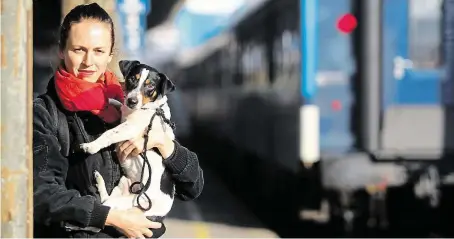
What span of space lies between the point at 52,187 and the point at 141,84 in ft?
1.72

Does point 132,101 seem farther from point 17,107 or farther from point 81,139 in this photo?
point 17,107

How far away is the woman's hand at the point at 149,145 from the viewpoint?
324cm

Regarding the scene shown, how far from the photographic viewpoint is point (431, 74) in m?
6.68

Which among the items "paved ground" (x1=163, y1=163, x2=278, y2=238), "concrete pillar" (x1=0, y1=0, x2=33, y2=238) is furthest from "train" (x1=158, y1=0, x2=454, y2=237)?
"concrete pillar" (x1=0, y1=0, x2=33, y2=238)

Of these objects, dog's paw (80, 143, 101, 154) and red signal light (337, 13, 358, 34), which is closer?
dog's paw (80, 143, 101, 154)

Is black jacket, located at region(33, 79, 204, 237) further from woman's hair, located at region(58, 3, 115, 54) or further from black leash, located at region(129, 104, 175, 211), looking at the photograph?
woman's hair, located at region(58, 3, 115, 54)

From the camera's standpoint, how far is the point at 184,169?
3348mm

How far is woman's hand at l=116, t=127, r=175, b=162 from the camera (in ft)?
10.6

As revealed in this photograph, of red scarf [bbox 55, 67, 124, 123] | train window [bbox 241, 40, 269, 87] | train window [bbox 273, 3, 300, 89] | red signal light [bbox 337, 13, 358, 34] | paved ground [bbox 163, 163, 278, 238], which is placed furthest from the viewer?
train window [bbox 241, 40, 269, 87]

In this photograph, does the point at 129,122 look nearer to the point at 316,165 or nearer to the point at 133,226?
the point at 133,226

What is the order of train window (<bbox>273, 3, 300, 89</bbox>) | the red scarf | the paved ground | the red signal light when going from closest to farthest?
the red scarf
the red signal light
train window (<bbox>273, 3, 300, 89</bbox>)
the paved ground

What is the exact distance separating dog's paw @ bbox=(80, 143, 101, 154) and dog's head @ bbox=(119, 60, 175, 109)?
20 cm

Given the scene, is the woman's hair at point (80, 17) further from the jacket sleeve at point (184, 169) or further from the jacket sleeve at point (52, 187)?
the jacket sleeve at point (184, 169)

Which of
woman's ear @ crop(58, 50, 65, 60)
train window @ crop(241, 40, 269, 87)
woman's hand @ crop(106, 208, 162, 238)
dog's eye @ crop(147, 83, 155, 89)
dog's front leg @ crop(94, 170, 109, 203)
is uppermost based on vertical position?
train window @ crop(241, 40, 269, 87)
